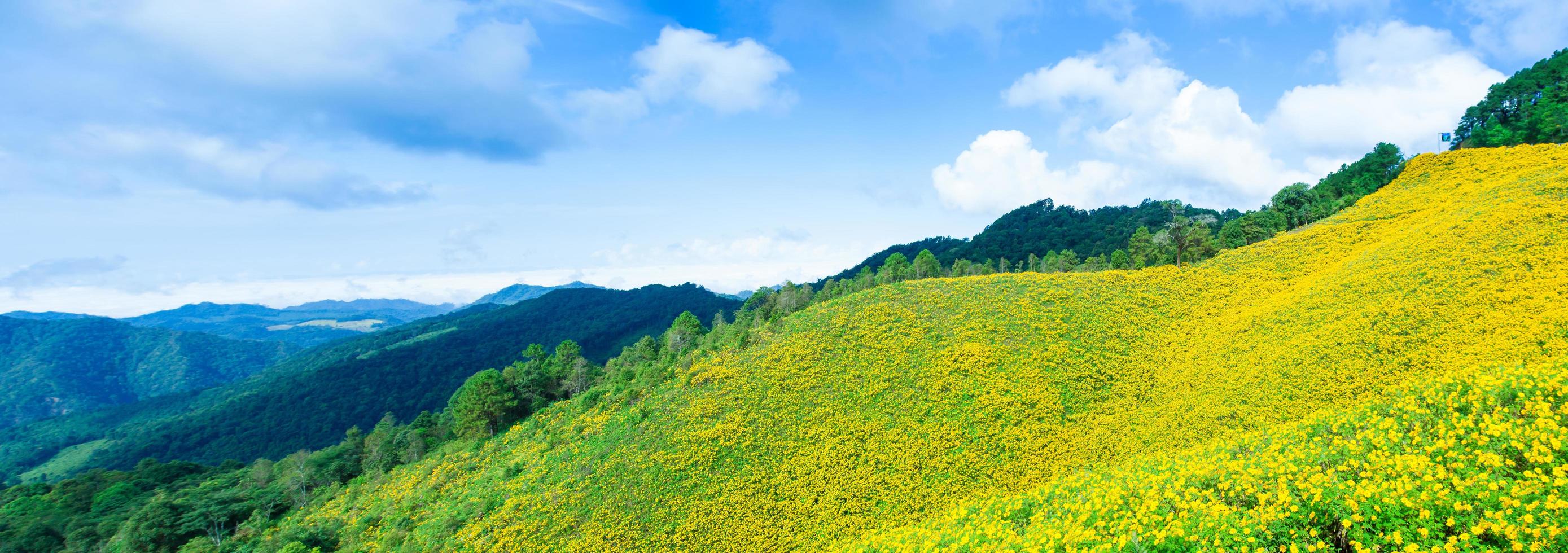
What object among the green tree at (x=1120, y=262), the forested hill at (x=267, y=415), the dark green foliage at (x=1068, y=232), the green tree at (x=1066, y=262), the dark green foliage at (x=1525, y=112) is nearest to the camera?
the dark green foliage at (x=1525, y=112)

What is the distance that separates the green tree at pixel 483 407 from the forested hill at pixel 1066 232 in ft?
302

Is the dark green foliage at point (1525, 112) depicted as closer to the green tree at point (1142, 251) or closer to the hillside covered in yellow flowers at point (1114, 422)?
the hillside covered in yellow flowers at point (1114, 422)

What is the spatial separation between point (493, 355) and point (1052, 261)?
18461cm

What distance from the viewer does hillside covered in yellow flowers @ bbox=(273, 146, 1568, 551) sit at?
10.4 m

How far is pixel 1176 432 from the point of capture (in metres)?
24.4

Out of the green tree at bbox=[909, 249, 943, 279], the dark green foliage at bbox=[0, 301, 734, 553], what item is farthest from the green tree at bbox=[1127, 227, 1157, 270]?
the dark green foliage at bbox=[0, 301, 734, 553]

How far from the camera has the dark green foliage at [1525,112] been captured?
1972 inches

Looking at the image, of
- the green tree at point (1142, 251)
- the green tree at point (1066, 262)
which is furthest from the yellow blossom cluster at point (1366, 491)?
the green tree at point (1066, 262)

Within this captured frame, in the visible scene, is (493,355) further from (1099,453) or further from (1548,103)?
(1548,103)

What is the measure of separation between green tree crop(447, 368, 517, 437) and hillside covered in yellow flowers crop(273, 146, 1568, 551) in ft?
25.4

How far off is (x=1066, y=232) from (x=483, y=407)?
6122 inches

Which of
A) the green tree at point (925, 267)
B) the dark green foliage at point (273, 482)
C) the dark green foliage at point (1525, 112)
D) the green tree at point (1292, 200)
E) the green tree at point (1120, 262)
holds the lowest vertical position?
the dark green foliage at point (273, 482)

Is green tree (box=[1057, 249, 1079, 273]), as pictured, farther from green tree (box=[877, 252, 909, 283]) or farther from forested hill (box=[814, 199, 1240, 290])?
forested hill (box=[814, 199, 1240, 290])

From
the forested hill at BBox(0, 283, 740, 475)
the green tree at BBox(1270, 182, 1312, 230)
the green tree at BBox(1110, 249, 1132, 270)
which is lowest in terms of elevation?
the forested hill at BBox(0, 283, 740, 475)
